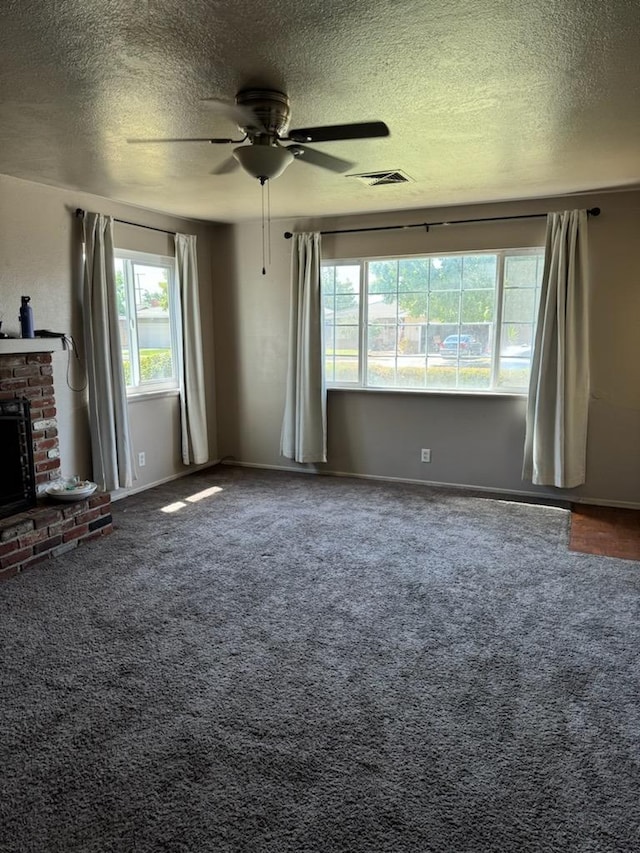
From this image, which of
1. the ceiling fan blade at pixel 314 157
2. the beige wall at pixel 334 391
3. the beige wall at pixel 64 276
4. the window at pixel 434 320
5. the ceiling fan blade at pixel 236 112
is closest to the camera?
the ceiling fan blade at pixel 236 112

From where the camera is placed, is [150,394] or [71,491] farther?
[150,394]

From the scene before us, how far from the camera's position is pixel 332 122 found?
9.00 feet

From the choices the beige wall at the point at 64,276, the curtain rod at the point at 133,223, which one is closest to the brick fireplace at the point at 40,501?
→ the beige wall at the point at 64,276

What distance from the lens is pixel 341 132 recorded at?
2320 millimetres

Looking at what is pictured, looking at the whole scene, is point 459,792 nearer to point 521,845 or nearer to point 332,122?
point 521,845

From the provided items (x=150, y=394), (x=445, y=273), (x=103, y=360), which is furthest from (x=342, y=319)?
(x=103, y=360)

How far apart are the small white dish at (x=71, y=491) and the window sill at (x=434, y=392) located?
245 cm

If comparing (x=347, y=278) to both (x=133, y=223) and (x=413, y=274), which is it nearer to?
(x=413, y=274)

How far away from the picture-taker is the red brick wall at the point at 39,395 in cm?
374

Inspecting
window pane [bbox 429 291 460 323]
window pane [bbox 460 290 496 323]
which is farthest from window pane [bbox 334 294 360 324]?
window pane [bbox 460 290 496 323]

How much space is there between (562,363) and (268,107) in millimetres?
3086

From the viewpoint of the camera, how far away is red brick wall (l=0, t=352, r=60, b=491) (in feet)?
12.3

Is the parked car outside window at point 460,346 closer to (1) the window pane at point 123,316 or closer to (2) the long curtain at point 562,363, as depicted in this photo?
(2) the long curtain at point 562,363

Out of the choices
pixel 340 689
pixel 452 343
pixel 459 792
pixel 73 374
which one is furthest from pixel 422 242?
pixel 459 792
